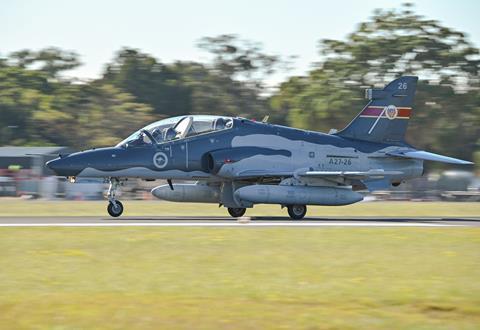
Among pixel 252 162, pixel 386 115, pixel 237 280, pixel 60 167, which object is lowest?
pixel 237 280

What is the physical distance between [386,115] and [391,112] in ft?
0.63

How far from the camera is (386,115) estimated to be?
28.4m

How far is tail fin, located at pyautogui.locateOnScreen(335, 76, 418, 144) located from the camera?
28.1 meters

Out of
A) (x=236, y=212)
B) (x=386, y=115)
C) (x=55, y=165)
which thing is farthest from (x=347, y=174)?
(x=55, y=165)

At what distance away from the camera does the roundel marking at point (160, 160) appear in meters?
25.2

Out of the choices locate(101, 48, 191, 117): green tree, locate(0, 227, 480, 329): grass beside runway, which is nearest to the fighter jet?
locate(0, 227, 480, 329): grass beside runway

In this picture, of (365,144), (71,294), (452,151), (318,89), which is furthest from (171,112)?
(71,294)

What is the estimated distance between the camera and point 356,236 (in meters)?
18.9

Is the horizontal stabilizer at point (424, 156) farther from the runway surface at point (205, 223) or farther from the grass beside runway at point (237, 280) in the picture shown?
the grass beside runway at point (237, 280)

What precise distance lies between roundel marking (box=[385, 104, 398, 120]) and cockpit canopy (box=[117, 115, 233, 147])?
5.81 metres

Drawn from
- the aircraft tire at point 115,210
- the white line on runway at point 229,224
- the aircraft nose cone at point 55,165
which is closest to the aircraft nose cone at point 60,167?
the aircraft nose cone at point 55,165

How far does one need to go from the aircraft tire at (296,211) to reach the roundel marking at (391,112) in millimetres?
4813

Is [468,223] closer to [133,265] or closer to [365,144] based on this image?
[365,144]

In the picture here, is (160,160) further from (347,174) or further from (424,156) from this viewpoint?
(424,156)
